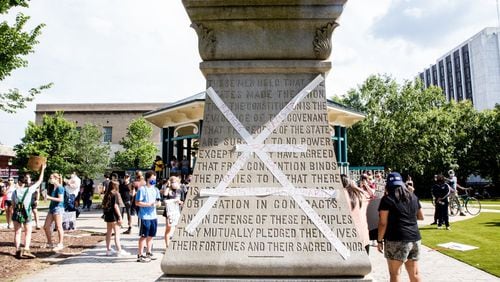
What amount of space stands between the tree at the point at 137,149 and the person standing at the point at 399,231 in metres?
47.4

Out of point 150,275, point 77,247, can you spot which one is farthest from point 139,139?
point 150,275

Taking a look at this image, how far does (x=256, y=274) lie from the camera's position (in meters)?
3.50

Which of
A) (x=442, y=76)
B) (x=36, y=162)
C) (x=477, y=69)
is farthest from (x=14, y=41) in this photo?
(x=442, y=76)

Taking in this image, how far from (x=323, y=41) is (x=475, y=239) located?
10181 mm

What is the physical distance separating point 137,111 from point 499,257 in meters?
53.7

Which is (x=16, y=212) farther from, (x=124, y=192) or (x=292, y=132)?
(x=292, y=132)

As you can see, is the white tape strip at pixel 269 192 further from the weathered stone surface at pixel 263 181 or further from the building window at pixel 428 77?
the building window at pixel 428 77

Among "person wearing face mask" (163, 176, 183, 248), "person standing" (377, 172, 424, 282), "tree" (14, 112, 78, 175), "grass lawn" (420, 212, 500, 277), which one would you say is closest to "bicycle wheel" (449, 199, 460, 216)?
"grass lawn" (420, 212, 500, 277)

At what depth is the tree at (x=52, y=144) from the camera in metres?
41.2

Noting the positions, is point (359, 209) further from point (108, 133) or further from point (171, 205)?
point (108, 133)

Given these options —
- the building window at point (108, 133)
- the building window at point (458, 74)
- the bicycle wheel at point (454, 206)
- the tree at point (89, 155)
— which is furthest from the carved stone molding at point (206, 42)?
the building window at point (458, 74)

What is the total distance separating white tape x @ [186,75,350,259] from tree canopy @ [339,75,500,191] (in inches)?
1610

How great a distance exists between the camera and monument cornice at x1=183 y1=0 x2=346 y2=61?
3965mm

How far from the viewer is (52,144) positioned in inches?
1674
